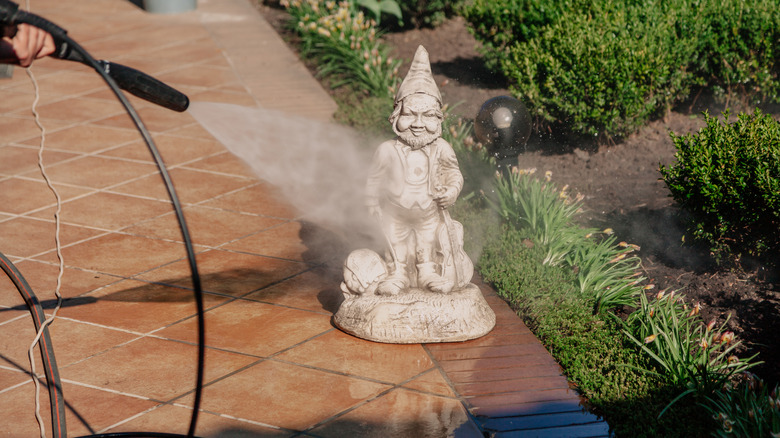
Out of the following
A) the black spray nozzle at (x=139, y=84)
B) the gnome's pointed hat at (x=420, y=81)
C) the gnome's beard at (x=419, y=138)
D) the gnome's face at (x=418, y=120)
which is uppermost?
the black spray nozzle at (x=139, y=84)

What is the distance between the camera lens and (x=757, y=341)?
14.1ft

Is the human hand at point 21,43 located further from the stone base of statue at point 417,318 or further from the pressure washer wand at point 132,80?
the stone base of statue at point 417,318

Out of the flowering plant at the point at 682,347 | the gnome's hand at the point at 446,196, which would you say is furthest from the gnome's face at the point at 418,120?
the flowering plant at the point at 682,347

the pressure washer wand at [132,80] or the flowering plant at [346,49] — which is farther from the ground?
the pressure washer wand at [132,80]

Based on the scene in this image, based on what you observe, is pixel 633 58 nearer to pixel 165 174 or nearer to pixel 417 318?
Result: pixel 417 318

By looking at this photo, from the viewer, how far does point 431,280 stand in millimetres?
4273

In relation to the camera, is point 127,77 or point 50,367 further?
point 50,367

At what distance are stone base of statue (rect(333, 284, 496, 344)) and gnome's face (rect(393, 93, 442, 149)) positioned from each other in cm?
90

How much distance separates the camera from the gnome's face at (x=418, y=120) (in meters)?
4.07

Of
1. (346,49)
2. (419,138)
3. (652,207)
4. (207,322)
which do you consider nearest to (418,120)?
(419,138)

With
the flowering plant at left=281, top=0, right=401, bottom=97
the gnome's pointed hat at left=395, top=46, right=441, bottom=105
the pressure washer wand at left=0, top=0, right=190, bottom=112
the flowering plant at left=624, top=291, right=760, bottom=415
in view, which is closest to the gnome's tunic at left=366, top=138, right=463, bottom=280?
the gnome's pointed hat at left=395, top=46, right=441, bottom=105

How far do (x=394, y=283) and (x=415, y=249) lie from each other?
0.27 metres

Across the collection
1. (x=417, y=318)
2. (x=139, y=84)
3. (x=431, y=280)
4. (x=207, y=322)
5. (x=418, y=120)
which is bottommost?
(x=207, y=322)

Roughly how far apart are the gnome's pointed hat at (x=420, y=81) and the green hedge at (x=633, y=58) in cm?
284
